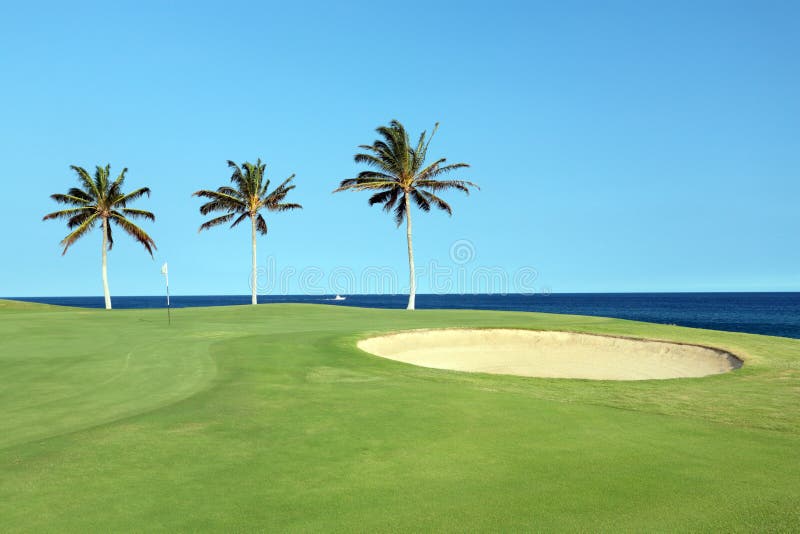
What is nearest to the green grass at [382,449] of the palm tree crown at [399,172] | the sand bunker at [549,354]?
the sand bunker at [549,354]

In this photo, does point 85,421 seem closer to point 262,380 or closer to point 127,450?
point 127,450

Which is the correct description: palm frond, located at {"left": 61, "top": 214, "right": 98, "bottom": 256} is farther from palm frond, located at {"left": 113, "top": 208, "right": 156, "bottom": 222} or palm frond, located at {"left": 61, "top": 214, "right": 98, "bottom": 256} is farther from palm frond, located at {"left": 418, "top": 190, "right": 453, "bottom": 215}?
palm frond, located at {"left": 418, "top": 190, "right": 453, "bottom": 215}

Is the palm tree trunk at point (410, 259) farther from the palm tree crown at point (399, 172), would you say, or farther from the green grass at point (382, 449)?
the green grass at point (382, 449)

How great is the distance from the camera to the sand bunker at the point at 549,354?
63.7ft

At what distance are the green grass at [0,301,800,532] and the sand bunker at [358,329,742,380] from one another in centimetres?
477

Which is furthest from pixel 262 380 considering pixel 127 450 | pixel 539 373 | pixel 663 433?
pixel 539 373

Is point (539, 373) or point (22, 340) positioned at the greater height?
point (22, 340)

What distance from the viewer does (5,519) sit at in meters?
5.21

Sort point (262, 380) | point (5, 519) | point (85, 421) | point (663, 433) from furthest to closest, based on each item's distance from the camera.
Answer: point (262, 380) → point (85, 421) → point (663, 433) → point (5, 519)

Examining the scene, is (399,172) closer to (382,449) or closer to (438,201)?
(438,201)

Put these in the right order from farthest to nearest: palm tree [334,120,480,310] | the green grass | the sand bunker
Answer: palm tree [334,120,480,310] → the sand bunker → the green grass

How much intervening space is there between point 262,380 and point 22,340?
12747 mm

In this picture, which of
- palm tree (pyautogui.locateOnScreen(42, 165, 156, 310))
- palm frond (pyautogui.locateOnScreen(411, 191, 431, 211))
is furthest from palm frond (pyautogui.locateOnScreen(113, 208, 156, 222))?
palm frond (pyautogui.locateOnScreen(411, 191, 431, 211))

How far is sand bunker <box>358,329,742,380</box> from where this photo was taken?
1941 cm
